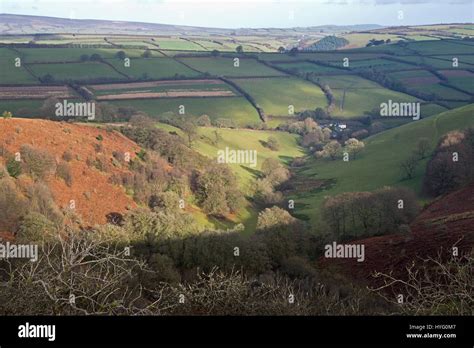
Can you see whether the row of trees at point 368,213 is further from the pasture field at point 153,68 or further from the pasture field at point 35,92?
the pasture field at point 153,68

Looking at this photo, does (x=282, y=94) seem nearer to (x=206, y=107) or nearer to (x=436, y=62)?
(x=206, y=107)

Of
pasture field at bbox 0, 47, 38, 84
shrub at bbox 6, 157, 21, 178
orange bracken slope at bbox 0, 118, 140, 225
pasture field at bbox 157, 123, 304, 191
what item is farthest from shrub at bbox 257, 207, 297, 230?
pasture field at bbox 0, 47, 38, 84

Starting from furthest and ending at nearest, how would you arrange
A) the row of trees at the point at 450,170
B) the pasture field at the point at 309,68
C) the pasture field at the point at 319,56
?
1. the pasture field at the point at 319,56
2. the pasture field at the point at 309,68
3. the row of trees at the point at 450,170

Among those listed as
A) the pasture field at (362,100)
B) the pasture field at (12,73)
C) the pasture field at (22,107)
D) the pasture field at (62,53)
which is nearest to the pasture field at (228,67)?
the pasture field at (62,53)

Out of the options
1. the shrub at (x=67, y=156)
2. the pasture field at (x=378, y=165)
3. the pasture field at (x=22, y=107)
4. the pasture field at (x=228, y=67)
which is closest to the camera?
the shrub at (x=67, y=156)
